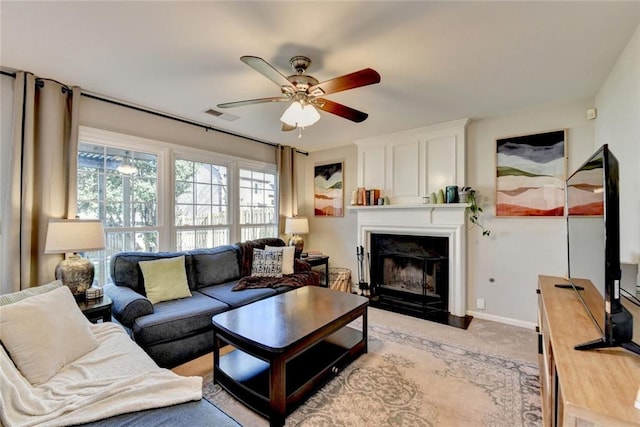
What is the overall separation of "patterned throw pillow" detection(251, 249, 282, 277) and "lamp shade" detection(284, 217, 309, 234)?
90cm

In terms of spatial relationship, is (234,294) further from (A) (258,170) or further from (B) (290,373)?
(A) (258,170)

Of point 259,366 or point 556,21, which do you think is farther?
point 259,366

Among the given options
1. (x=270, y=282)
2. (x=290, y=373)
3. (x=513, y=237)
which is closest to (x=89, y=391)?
(x=290, y=373)

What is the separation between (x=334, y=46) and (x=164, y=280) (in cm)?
258

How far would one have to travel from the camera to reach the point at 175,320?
7.48 ft

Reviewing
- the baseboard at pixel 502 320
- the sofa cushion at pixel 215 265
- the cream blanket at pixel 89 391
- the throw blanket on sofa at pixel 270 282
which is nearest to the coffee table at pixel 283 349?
the cream blanket at pixel 89 391

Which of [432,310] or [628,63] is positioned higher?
[628,63]

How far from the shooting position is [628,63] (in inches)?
74.1

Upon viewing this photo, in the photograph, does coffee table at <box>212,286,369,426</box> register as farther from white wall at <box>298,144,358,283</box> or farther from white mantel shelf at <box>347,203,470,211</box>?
white wall at <box>298,144,358,283</box>

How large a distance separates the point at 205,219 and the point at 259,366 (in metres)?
2.34

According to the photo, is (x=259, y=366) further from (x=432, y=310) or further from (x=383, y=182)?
(x=383, y=182)

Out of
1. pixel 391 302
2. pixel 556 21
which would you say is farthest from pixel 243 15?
pixel 391 302

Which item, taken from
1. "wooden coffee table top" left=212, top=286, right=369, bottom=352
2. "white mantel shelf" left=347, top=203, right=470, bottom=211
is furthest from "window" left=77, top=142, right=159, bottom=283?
"white mantel shelf" left=347, top=203, right=470, bottom=211

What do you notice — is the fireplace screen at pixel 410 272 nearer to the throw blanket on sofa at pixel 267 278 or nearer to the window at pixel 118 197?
the throw blanket on sofa at pixel 267 278
